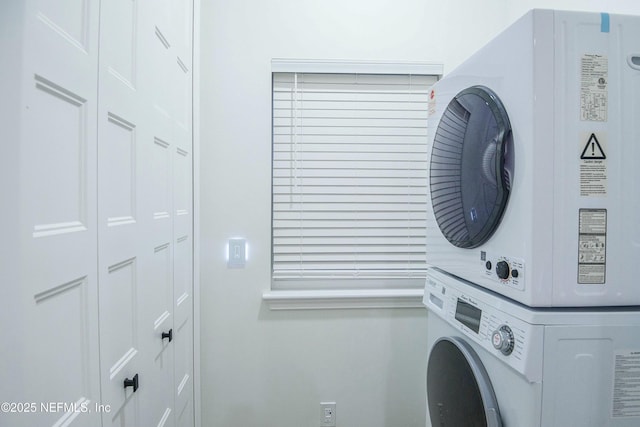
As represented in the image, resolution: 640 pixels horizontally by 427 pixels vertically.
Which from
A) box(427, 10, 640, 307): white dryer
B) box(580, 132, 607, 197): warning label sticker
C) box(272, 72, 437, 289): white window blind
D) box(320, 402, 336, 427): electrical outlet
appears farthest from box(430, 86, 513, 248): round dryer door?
box(320, 402, 336, 427): electrical outlet

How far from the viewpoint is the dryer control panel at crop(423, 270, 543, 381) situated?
0.66 metres

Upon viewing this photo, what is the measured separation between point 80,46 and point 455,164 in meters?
0.97

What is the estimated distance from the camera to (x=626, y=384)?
2.28 feet

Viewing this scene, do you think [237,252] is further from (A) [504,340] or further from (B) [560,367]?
(B) [560,367]

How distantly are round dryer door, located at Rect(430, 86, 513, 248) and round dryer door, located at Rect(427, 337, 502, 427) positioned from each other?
0.31 m

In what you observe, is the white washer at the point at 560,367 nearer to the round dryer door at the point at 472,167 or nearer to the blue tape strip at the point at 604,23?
the round dryer door at the point at 472,167

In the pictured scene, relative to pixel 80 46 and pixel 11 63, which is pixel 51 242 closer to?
pixel 11 63

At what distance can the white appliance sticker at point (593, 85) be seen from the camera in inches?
26.8

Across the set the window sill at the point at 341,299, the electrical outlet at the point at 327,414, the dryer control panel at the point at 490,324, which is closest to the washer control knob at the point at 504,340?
the dryer control panel at the point at 490,324

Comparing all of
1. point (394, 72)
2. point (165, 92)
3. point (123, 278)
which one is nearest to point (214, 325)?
point (123, 278)

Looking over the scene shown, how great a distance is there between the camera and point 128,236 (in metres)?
0.85

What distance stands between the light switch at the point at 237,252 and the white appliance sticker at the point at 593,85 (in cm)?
132

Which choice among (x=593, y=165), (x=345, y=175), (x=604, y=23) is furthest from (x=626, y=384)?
(x=345, y=175)

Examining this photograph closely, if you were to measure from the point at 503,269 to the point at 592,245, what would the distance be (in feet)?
0.61
